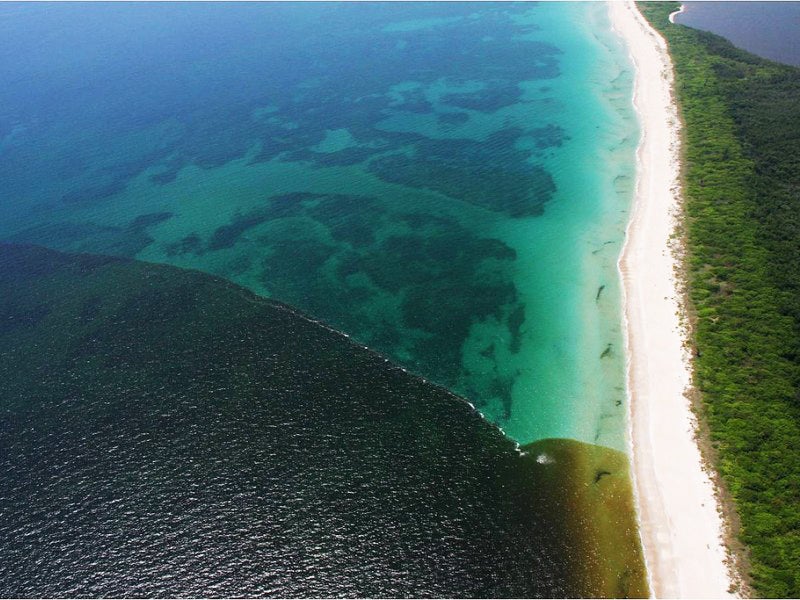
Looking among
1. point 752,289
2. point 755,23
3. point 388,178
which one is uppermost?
point 755,23

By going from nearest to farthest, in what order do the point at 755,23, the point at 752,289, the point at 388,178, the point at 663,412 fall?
the point at 663,412, the point at 752,289, the point at 388,178, the point at 755,23

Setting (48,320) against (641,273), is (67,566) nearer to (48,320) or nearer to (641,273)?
(48,320)

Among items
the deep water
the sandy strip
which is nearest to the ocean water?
the sandy strip

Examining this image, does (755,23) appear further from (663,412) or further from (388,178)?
(663,412)

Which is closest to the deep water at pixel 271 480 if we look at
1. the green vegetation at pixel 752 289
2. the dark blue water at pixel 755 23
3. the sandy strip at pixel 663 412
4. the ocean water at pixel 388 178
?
the sandy strip at pixel 663 412

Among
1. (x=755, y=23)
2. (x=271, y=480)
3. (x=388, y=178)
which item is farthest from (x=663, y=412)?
(x=755, y=23)
